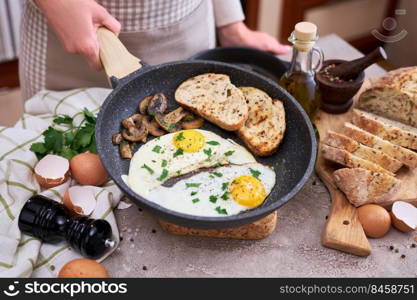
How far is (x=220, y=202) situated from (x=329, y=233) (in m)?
0.34

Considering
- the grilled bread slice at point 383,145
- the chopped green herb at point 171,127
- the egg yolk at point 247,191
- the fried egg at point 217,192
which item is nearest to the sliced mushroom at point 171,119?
the chopped green herb at point 171,127

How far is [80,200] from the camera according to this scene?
1.48 m

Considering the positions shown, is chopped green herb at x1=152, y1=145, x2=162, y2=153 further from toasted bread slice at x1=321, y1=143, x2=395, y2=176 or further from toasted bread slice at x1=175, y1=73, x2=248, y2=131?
toasted bread slice at x1=321, y1=143, x2=395, y2=176

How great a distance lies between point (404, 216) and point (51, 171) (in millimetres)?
1101

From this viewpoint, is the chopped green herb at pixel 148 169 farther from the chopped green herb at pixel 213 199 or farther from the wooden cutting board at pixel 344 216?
the wooden cutting board at pixel 344 216

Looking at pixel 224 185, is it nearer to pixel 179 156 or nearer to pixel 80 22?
pixel 179 156

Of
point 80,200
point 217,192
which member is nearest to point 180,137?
point 217,192

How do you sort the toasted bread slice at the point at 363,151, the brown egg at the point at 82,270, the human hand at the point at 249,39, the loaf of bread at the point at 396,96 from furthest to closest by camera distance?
1. the human hand at the point at 249,39
2. the loaf of bread at the point at 396,96
3. the toasted bread slice at the point at 363,151
4. the brown egg at the point at 82,270

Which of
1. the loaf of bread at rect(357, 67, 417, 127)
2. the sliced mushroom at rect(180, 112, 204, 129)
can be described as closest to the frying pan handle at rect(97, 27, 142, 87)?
the sliced mushroom at rect(180, 112, 204, 129)

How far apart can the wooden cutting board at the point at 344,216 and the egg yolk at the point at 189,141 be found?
410 millimetres

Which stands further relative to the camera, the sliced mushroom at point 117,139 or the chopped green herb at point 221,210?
the sliced mushroom at point 117,139

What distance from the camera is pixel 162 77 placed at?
1.72 m

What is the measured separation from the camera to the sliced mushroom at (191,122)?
1661 mm

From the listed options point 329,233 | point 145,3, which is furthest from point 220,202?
point 145,3
